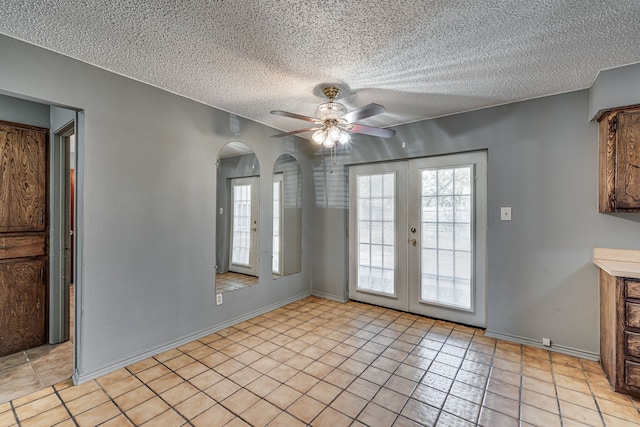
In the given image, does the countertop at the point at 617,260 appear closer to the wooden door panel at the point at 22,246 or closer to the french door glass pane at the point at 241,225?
the french door glass pane at the point at 241,225

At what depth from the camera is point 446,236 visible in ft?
11.1

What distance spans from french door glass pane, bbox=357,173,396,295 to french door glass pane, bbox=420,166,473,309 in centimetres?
43

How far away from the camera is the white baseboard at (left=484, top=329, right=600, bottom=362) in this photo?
2.54 m

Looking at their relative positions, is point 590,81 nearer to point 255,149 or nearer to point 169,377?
point 255,149

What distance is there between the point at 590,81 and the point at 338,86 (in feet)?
6.97

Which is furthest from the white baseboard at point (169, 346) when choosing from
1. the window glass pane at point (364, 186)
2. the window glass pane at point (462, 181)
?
the window glass pane at point (462, 181)

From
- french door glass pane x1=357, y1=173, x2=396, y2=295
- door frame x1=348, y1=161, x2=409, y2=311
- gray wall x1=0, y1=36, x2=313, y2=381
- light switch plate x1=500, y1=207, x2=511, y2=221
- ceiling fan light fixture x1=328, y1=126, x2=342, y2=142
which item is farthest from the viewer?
french door glass pane x1=357, y1=173, x2=396, y2=295

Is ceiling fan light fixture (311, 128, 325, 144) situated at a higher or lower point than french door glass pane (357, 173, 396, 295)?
higher

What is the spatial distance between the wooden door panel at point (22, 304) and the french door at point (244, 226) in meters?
1.74

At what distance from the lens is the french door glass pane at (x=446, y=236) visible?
3252 mm

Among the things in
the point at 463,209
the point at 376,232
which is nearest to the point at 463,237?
the point at 463,209

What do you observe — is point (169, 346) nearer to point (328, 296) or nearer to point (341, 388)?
point (341, 388)

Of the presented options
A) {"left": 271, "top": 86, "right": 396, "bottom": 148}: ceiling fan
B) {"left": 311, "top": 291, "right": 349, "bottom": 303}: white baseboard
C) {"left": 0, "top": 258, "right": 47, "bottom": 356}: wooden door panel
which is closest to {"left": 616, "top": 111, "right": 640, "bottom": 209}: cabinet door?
{"left": 271, "top": 86, "right": 396, "bottom": 148}: ceiling fan

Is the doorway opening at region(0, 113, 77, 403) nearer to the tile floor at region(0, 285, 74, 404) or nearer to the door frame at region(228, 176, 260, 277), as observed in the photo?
the tile floor at region(0, 285, 74, 404)
